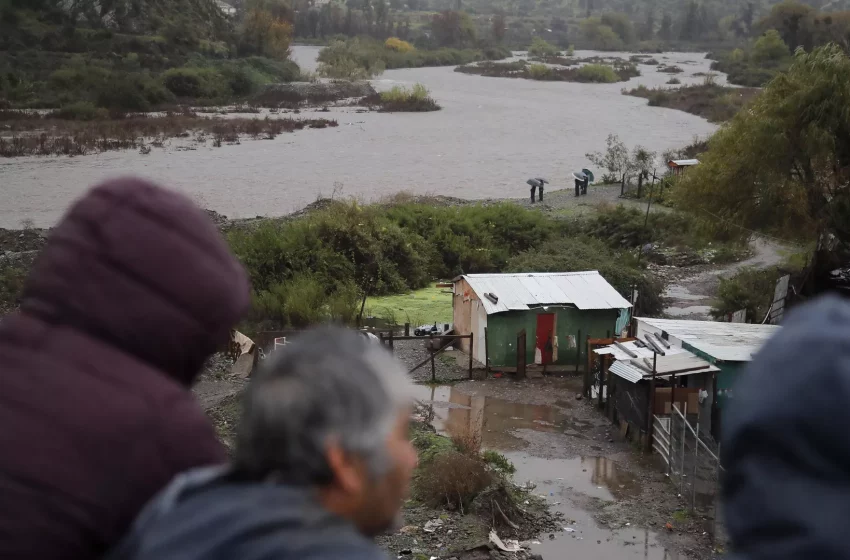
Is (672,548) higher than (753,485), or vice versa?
(753,485)

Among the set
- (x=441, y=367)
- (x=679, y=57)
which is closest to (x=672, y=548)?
(x=441, y=367)

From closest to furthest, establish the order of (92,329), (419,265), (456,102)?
(92,329) < (419,265) < (456,102)

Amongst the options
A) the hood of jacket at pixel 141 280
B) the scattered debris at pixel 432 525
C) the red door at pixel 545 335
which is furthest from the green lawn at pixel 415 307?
the hood of jacket at pixel 141 280

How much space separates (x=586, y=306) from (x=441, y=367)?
2735mm

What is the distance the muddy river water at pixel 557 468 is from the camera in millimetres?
9117

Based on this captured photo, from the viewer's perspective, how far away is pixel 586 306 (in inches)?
638

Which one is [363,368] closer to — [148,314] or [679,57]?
[148,314]

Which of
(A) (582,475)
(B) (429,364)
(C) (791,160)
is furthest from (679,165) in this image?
(A) (582,475)

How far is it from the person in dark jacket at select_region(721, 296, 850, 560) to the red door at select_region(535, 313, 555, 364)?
601 inches

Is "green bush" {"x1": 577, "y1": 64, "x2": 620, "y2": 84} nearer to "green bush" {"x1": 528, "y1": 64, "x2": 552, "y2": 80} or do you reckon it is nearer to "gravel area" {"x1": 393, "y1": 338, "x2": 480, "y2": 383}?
"green bush" {"x1": 528, "y1": 64, "x2": 552, "y2": 80}

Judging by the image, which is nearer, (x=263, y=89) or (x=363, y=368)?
(x=363, y=368)

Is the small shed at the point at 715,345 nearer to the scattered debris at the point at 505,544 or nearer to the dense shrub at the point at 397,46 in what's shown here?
the scattered debris at the point at 505,544

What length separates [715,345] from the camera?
504 inches

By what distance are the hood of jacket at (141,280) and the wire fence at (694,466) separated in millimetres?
8958
